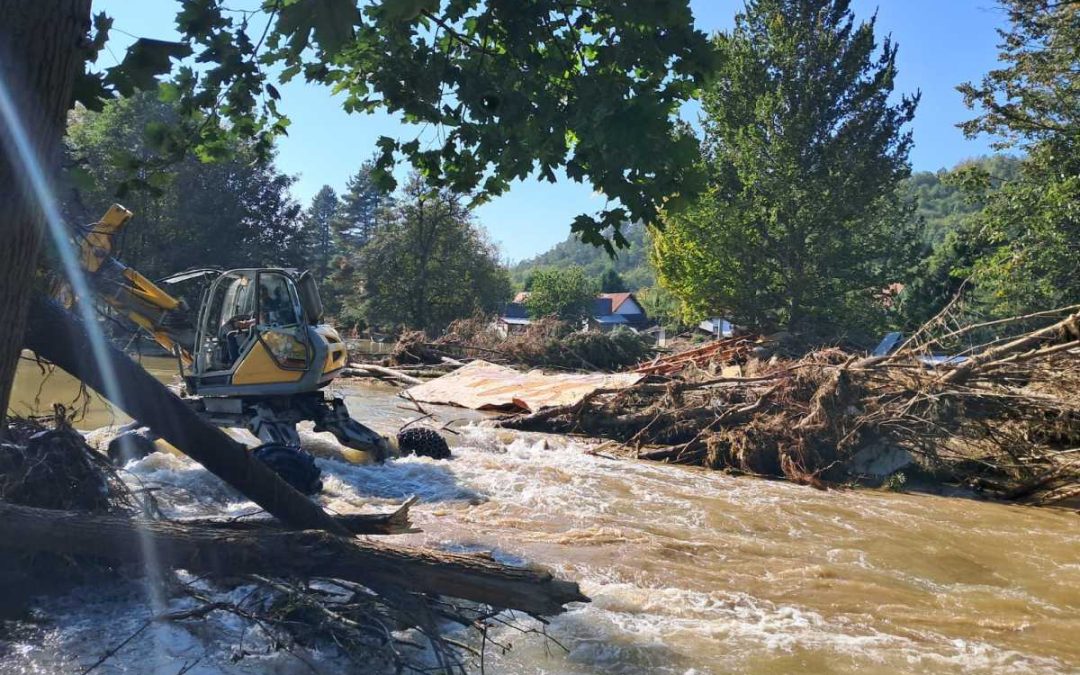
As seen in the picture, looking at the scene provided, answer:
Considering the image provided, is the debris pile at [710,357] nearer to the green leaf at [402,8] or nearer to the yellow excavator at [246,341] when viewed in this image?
the yellow excavator at [246,341]

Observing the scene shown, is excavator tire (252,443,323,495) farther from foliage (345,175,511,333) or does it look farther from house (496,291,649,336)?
house (496,291,649,336)

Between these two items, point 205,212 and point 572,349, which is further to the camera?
point 205,212

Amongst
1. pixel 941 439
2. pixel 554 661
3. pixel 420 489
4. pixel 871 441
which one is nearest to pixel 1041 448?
pixel 941 439

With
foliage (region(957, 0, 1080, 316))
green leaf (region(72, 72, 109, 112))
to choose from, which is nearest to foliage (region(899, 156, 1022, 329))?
foliage (region(957, 0, 1080, 316))

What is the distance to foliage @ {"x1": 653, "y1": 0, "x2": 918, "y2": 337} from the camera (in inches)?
1039

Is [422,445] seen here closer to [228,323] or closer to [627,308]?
[228,323]

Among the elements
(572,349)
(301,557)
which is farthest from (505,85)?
(572,349)

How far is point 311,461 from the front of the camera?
827cm

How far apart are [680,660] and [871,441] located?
757cm

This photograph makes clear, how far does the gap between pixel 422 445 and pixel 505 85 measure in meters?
7.98

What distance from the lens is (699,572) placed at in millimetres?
6680

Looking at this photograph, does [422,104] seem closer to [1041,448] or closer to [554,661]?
[554,661]

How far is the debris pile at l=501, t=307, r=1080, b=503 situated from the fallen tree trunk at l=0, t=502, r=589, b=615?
25.7ft

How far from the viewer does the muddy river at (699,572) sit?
4.64 metres
